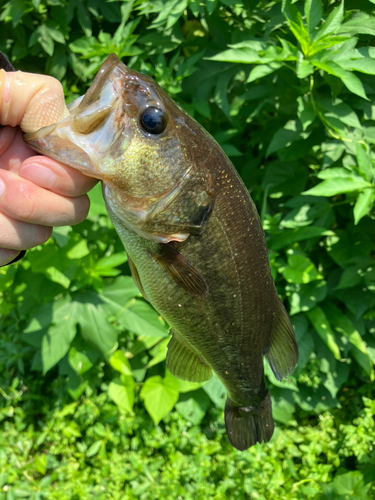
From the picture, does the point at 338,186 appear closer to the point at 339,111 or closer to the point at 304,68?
the point at 339,111

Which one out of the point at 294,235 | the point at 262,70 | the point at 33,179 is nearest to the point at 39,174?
the point at 33,179

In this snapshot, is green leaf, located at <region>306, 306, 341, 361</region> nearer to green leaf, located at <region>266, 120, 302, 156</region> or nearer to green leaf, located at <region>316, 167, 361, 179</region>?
green leaf, located at <region>316, 167, 361, 179</region>

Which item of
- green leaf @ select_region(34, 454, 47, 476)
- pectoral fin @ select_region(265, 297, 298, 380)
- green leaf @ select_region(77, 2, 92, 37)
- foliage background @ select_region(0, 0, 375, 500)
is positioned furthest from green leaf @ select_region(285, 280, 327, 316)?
green leaf @ select_region(77, 2, 92, 37)

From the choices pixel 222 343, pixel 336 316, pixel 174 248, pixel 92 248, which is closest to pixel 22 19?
pixel 92 248

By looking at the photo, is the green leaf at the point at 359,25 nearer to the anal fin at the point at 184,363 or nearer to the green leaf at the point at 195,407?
the anal fin at the point at 184,363

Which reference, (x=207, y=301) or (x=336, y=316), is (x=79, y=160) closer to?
(x=207, y=301)
